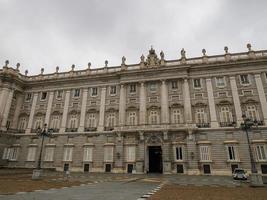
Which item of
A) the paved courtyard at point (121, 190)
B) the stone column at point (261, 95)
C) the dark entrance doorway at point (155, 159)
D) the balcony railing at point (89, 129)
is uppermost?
the stone column at point (261, 95)

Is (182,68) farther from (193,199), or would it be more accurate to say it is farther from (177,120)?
(193,199)

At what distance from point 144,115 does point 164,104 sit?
12.2 feet

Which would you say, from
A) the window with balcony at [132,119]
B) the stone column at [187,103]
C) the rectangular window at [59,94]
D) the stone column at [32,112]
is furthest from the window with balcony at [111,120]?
the stone column at [32,112]

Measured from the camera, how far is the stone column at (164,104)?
105ft

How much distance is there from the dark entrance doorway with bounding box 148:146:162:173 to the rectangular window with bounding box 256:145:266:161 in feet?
44.9

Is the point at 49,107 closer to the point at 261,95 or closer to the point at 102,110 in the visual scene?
the point at 102,110

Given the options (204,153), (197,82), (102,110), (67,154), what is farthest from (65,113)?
(204,153)

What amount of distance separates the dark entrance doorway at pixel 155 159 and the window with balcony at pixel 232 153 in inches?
398

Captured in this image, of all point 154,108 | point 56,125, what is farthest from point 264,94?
point 56,125

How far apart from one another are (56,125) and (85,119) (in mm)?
5917

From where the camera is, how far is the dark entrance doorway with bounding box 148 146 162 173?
32644 mm

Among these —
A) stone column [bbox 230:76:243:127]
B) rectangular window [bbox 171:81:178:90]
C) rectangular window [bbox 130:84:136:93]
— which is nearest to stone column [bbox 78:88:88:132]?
rectangular window [bbox 130:84:136:93]

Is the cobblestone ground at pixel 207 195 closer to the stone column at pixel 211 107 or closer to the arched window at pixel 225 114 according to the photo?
the stone column at pixel 211 107

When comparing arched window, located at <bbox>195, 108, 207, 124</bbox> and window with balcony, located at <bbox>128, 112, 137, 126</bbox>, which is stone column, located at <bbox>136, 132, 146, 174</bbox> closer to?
window with balcony, located at <bbox>128, 112, 137, 126</bbox>
